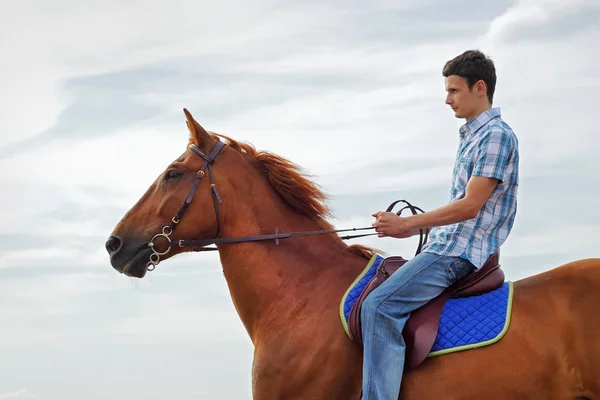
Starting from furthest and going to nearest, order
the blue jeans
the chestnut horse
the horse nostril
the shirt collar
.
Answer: the horse nostril, the shirt collar, the chestnut horse, the blue jeans

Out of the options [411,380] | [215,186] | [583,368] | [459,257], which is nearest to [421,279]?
[459,257]

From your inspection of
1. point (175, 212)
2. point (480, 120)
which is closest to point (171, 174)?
point (175, 212)

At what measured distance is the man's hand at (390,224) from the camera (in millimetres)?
6977

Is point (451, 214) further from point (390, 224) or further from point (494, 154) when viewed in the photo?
point (494, 154)

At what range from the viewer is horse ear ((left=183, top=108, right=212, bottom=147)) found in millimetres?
7648

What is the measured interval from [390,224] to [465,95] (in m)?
1.36

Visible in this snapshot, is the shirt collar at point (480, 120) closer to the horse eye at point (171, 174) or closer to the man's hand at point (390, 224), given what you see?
the man's hand at point (390, 224)

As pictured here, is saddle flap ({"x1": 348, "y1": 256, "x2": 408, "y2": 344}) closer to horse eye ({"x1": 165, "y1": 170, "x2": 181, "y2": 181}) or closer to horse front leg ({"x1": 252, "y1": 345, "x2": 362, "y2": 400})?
horse front leg ({"x1": 252, "y1": 345, "x2": 362, "y2": 400})

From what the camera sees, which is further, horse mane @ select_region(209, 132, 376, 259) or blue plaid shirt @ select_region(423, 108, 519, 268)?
horse mane @ select_region(209, 132, 376, 259)

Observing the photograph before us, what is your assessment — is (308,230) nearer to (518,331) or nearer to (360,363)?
(360,363)

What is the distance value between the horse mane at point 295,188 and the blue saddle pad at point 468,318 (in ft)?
2.41

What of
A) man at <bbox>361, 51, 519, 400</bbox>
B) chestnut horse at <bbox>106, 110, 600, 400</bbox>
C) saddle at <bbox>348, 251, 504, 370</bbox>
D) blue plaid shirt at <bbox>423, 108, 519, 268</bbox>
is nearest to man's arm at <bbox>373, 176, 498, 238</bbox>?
man at <bbox>361, 51, 519, 400</bbox>

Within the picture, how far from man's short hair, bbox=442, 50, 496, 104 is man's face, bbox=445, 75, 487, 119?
0.04m

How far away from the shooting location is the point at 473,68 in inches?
285
